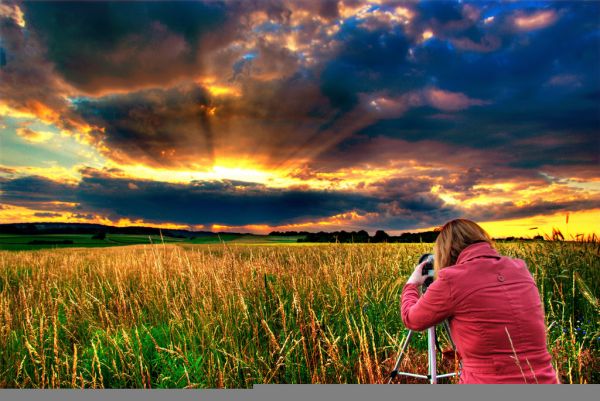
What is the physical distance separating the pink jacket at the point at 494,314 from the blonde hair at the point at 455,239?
0.42 feet

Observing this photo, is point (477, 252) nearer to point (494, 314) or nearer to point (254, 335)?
point (494, 314)

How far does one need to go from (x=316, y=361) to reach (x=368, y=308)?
1241 mm

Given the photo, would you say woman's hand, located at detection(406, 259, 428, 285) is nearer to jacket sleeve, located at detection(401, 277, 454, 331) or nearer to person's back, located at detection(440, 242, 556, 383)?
jacket sleeve, located at detection(401, 277, 454, 331)

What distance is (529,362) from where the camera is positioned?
2484 millimetres

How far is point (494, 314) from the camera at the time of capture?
246 centimetres

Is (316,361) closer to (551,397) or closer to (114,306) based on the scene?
(551,397)

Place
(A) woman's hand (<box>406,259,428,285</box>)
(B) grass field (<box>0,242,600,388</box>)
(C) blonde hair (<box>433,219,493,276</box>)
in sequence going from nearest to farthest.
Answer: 1. (C) blonde hair (<box>433,219,493,276</box>)
2. (A) woman's hand (<box>406,259,428,285</box>)
3. (B) grass field (<box>0,242,600,388</box>)

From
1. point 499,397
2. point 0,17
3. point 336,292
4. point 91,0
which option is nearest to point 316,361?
point 336,292

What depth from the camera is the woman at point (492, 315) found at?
2467 millimetres

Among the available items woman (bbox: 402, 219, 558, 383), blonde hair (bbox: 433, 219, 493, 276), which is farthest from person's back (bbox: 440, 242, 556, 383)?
blonde hair (bbox: 433, 219, 493, 276)

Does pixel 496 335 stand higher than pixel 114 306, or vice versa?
pixel 496 335

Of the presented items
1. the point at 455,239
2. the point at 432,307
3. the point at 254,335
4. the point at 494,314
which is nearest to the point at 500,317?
the point at 494,314

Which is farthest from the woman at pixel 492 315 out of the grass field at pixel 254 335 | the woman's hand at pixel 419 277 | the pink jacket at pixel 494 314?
the grass field at pixel 254 335

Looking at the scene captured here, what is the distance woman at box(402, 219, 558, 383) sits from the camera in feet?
8.09
